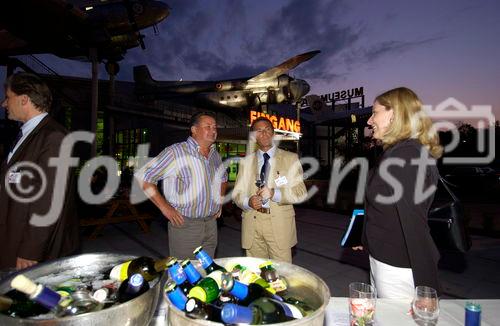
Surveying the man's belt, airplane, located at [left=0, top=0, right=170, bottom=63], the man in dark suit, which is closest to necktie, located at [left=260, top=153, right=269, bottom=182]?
the man's belt

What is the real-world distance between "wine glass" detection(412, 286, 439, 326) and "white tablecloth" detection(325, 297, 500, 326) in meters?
0.05

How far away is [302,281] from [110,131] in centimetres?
2671

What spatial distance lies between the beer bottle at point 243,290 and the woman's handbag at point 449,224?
158 centimetres

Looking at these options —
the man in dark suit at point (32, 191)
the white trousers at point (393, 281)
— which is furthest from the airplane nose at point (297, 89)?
the white trousers at point (393, 281)

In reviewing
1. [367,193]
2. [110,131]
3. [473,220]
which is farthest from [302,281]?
[110,131]

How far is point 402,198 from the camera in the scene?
174cm

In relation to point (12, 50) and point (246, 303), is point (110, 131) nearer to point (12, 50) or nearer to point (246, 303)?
point (12, 50)

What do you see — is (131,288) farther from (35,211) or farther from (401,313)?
(35,211)

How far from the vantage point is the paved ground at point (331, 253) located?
15.1 feet

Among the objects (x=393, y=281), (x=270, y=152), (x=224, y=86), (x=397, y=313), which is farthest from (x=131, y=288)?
(x=224, y=86)

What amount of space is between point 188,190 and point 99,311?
86.9 inches

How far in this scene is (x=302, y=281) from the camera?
1.14 meters

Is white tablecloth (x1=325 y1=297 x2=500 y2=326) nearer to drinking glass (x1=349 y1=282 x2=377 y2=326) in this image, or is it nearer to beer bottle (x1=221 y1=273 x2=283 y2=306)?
drinking glass (x1=349 y1=282 x2=377 y2=326)

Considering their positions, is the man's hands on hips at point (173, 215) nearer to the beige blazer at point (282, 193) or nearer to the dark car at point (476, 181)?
the beige blazer at point (282, 193)
